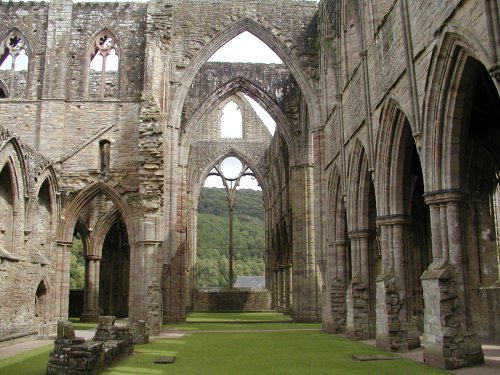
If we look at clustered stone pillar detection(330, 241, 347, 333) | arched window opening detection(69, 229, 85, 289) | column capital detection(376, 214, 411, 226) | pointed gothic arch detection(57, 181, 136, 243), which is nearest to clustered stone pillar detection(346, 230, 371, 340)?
clustered stone pillar detection(330, 241, 347, 333)

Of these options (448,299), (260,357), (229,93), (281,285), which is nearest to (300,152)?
(229,93)

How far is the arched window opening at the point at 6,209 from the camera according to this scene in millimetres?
13836

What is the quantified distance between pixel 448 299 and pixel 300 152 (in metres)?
16.1

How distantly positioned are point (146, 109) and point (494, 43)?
12.2 meters

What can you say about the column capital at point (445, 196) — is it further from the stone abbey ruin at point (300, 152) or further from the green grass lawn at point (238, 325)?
the green grass lawn at point (238, 325)

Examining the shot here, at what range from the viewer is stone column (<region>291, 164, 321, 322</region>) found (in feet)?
72.8

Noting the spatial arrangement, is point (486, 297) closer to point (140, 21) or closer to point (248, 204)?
point (140, 21)

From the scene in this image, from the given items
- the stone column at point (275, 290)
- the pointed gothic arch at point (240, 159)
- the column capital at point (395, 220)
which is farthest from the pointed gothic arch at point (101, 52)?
the stone column at point (275, 290)

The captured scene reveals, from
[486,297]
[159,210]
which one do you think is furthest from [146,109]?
[486,297]

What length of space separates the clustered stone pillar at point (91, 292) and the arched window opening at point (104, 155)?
6.13m

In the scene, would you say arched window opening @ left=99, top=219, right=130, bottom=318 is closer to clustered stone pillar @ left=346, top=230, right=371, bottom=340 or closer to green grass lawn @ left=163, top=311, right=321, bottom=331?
green grass lawn @ left=163, top=311, right=321, bottom=331

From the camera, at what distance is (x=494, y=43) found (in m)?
6.97

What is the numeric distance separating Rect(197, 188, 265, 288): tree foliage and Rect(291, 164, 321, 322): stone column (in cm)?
3153

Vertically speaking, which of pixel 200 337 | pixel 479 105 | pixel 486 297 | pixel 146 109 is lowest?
pixel 200 337
